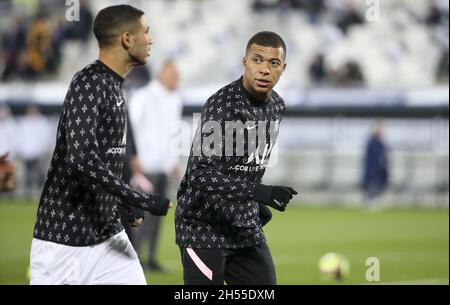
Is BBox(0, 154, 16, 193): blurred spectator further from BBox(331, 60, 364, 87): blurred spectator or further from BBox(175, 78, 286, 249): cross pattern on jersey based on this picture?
BBox(331, 60, 364, 87): blurred spectator

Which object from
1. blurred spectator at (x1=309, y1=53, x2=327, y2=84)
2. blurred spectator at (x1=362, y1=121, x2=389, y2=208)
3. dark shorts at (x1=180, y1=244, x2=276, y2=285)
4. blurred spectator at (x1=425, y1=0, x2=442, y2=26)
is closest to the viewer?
dark shorts at (x1=180, y1=244, x2=276, y2=285)

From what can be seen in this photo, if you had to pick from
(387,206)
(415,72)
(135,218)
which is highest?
(415,72)

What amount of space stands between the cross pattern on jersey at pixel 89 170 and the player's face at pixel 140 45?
0.19 meters

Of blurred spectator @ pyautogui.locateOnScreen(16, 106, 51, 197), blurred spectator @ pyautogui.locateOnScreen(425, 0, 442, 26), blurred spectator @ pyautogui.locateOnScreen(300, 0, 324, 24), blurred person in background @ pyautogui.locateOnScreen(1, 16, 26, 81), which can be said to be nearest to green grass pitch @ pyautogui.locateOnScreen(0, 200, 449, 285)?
blurred spectator @ pyautogui.locateOnScreen(16, 106, 51, 197)

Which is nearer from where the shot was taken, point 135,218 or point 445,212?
point 135,218

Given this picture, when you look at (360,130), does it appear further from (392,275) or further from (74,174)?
(74,174)

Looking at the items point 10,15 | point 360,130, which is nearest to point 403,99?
point 360,130

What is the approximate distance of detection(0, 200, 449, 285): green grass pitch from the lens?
38.8 ft

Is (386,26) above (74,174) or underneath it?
above

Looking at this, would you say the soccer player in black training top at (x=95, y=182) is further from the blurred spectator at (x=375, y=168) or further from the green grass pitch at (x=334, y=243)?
the blurred spectator at (x=375, y=168)

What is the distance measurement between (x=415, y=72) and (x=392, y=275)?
14973 millimetres

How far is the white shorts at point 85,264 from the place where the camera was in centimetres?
578

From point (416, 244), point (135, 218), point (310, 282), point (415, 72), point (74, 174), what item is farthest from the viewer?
point (415, 72)

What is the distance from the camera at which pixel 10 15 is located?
27.5 meters
